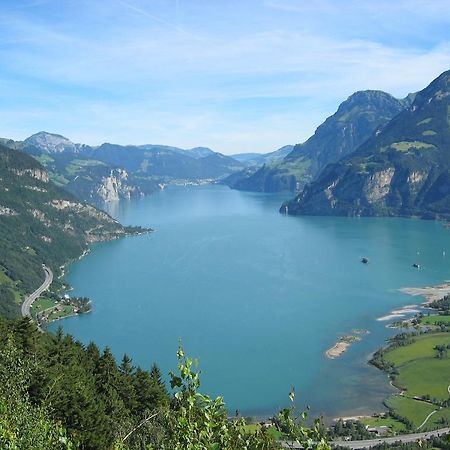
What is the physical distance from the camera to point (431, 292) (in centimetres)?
10825

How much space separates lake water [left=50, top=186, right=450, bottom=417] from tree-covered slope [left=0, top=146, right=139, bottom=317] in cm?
890

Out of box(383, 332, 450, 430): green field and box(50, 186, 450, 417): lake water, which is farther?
box(50, 186, 450, 417): lake water

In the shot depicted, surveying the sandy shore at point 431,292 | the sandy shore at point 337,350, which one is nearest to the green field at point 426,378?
the sandy shore at point 337,350

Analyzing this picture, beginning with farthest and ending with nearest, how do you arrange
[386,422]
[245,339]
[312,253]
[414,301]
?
[312,253] < [414,301] < [245,339] < [386,422]

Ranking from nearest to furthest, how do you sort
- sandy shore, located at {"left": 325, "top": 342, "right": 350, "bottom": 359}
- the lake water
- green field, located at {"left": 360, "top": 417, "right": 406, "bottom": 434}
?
green field, located at {"left": 360, "top": 417, "right": 406, "bottom": 434} → the lake water → sandy shore, located at {"left": 325, "top": 342, "right": 350, "bottom": 359}

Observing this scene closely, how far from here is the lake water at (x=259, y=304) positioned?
67688mm

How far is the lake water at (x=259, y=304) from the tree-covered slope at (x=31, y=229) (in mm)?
8903

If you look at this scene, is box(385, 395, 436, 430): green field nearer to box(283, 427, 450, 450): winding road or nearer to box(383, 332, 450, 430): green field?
box(383, 332, 450, 430): green field

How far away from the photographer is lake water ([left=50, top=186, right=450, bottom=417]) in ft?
222

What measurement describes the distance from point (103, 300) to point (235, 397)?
163ft

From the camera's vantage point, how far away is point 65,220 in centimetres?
18475

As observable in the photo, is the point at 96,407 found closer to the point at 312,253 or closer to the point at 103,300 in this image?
the point at 103,300

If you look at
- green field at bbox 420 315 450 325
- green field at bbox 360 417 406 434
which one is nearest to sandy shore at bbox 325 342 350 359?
green field at bbox 420 315 450 325

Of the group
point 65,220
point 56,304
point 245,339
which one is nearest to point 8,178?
point 65,220
